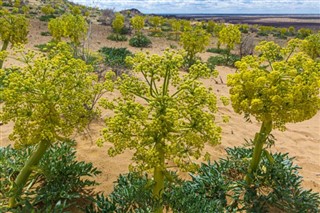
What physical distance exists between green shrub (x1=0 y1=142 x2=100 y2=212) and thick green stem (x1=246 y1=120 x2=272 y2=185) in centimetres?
230

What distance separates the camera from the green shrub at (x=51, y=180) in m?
4.31

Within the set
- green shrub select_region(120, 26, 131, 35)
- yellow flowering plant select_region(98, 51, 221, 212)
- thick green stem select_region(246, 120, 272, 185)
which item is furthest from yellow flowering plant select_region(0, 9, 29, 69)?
green shrub select_region(120, 26, 131, 35)

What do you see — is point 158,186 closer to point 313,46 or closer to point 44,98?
point 44,98

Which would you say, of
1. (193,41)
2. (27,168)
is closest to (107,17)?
(193,41)

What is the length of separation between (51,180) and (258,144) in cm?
294

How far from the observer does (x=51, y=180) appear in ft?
14.9

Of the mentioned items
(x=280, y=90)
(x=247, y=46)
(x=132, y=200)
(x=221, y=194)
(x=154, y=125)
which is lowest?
(x=247, y=46)

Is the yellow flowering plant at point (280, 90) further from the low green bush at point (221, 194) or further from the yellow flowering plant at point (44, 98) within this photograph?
the yellow flowering plant at point (44, 98)

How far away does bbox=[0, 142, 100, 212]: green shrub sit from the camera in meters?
4.31

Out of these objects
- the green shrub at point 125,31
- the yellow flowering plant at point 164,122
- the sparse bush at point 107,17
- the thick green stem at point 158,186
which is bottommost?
the green shrub at point 125,31

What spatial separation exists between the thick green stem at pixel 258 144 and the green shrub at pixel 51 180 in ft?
7.53

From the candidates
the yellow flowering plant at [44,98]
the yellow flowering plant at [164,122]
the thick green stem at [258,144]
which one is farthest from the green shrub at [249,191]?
the yellow flowering plant at [44,98]

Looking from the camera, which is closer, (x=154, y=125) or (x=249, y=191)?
(x=154, y=125)

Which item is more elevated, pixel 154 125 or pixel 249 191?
pixel 154 125
